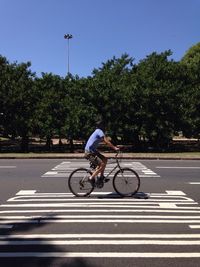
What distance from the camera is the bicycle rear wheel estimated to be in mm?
11547

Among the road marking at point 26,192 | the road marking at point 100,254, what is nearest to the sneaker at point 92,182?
the road marking at point 26,192

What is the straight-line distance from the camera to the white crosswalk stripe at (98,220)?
22.0 ft

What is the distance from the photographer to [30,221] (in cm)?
859

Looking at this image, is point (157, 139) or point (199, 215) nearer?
point (199, 215)

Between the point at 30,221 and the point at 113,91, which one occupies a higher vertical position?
the point at 113,91

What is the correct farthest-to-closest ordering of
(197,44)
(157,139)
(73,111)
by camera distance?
(197,44) → (157,139) → (73,111)

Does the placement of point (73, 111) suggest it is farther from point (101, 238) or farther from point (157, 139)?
point (101, 238)

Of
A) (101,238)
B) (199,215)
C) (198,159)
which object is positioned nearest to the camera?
(101,238)

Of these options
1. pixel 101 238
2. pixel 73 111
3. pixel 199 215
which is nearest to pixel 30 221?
pixel 101 238

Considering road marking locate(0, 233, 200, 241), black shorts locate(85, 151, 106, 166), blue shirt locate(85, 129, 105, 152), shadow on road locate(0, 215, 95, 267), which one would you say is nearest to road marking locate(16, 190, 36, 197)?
black shorts locate(85, 151, 106, 166)

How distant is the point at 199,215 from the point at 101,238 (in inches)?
99.6

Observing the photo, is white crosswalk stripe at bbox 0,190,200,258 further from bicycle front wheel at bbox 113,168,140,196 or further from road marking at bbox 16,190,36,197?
bicycle front wheel at bbox 113,168,140,196

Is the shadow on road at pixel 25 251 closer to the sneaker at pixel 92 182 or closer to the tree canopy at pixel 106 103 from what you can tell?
the sneaker at pixel 92 182

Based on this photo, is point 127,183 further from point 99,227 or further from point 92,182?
point 99,227
